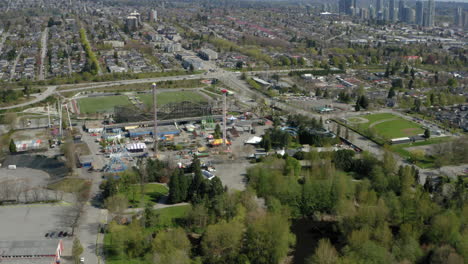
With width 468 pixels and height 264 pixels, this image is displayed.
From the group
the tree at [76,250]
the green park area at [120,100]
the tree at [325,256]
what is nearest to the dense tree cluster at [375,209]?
the tree at [325,256]

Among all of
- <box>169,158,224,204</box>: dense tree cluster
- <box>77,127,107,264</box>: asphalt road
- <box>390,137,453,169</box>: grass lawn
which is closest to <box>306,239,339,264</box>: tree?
<box>169,158,224,204</box>: dense tree cluster

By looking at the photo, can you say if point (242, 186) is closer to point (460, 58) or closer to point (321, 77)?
point (321, 77)

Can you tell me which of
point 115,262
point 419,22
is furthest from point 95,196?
point 419,22

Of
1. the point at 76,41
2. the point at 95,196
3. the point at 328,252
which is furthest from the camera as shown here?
the point at 76,41

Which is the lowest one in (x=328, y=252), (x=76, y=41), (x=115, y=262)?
(x=115, y=262)

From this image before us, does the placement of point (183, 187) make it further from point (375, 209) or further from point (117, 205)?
point (375, 209)

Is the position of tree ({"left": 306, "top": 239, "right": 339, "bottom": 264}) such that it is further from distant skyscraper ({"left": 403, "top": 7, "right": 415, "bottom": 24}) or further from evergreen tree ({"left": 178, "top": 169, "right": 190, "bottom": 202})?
distant skyscraper ({"left": 403, "top": 7, "right": 415, "bottom": 24})

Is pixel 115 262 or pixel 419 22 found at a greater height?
pixel 419 22

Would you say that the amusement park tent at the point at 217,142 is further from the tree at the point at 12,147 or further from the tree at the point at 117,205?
the tree at the point at 12,147

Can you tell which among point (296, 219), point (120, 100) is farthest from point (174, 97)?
point (296, 219)
